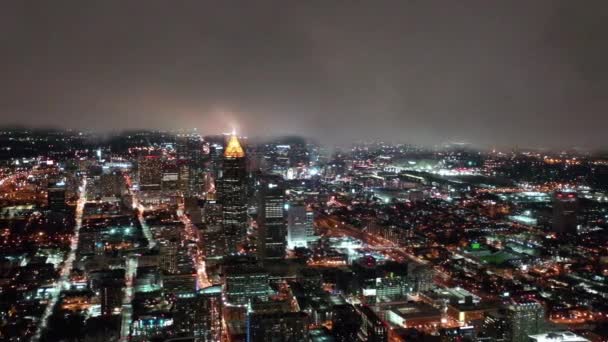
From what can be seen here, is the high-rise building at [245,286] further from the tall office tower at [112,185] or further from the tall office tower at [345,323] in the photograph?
the tall office tower at [112,185]

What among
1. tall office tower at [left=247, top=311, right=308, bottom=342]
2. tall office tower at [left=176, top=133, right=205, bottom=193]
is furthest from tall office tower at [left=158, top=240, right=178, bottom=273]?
tall office tower at [left=176, top=133, right=205, bottom=193]

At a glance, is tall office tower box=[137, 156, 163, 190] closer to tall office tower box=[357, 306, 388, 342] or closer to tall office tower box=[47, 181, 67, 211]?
tall office tower box=[47, 181, 67, 211]

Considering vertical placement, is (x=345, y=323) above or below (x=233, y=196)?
below

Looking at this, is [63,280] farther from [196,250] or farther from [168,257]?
[196,250]

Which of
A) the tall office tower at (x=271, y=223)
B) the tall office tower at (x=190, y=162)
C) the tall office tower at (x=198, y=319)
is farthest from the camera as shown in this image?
the tall office tower at (x=190, y=162)


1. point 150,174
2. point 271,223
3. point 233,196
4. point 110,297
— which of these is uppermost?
point 150,174

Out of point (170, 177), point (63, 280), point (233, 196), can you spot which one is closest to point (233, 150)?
point (233, 196)

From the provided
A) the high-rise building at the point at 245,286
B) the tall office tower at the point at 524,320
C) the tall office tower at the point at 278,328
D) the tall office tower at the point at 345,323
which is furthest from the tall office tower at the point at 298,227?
the tall office tower at the point at 524,320

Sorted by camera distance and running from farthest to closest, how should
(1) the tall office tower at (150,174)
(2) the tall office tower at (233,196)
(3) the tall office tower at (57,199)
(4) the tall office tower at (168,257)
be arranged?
1. (1) the tall office tower at (150,174)
2. (3) the tall office tower at (57,199)
3. (2) the tall office tower at (233,196)
4. (4) the tall office tower at (168,257)
